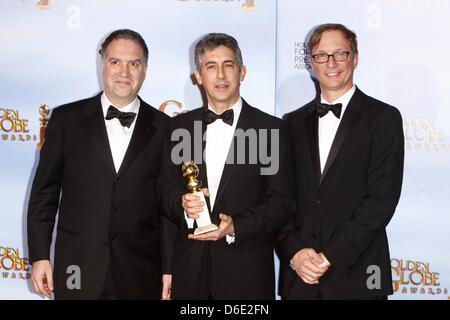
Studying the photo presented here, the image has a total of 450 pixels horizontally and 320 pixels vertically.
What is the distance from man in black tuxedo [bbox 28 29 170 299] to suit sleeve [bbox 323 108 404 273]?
1.05 meters

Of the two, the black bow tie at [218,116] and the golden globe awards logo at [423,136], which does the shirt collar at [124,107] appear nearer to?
the black bow tie at [218,116]

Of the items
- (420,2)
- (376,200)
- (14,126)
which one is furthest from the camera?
(14,126)

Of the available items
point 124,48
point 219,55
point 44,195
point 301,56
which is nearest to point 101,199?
point 44,195

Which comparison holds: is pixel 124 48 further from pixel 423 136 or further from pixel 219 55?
pixel 423 136

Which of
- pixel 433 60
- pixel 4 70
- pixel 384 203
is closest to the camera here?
pixel 384 203

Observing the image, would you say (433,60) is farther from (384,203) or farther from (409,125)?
(384,203)

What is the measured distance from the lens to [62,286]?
10.0 ft

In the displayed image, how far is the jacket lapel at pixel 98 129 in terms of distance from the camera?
9.96ft

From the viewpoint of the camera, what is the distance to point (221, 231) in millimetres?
2844

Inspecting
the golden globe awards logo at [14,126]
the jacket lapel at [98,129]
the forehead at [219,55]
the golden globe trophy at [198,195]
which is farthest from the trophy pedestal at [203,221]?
the golden globe awards logo at [14,126]

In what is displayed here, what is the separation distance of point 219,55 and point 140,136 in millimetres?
635
